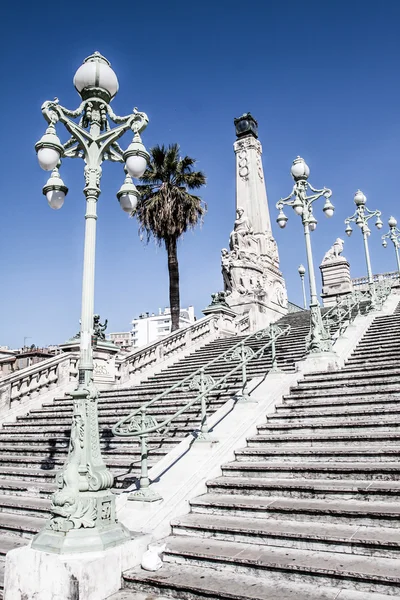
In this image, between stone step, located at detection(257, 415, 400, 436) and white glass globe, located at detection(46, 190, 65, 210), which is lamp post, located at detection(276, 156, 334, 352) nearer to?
stone step, located at detection(257, 415, 400, 436)

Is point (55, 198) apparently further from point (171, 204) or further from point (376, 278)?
point (376, 278)

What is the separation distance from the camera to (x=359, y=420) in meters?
7.74

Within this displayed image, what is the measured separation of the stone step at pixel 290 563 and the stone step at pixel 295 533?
81mm

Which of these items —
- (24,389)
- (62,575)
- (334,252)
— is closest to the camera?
(62,575)

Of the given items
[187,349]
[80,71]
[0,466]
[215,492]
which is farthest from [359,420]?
[187,349]

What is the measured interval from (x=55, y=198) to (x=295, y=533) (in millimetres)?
4977

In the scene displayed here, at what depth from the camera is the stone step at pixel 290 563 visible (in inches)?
164

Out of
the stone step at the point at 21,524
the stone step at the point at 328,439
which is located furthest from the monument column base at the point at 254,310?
the stone step at the point at 21,524

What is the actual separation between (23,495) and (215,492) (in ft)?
11.9

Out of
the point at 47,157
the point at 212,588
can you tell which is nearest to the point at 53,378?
the point at 47,157

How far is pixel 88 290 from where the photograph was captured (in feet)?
18.1

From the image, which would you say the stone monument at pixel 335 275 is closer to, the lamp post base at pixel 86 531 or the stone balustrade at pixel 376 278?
the stone balustrade at pixel 376 278

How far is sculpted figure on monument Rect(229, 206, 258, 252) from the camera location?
90.9ft

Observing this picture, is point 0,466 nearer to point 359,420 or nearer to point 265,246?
point 359,420
